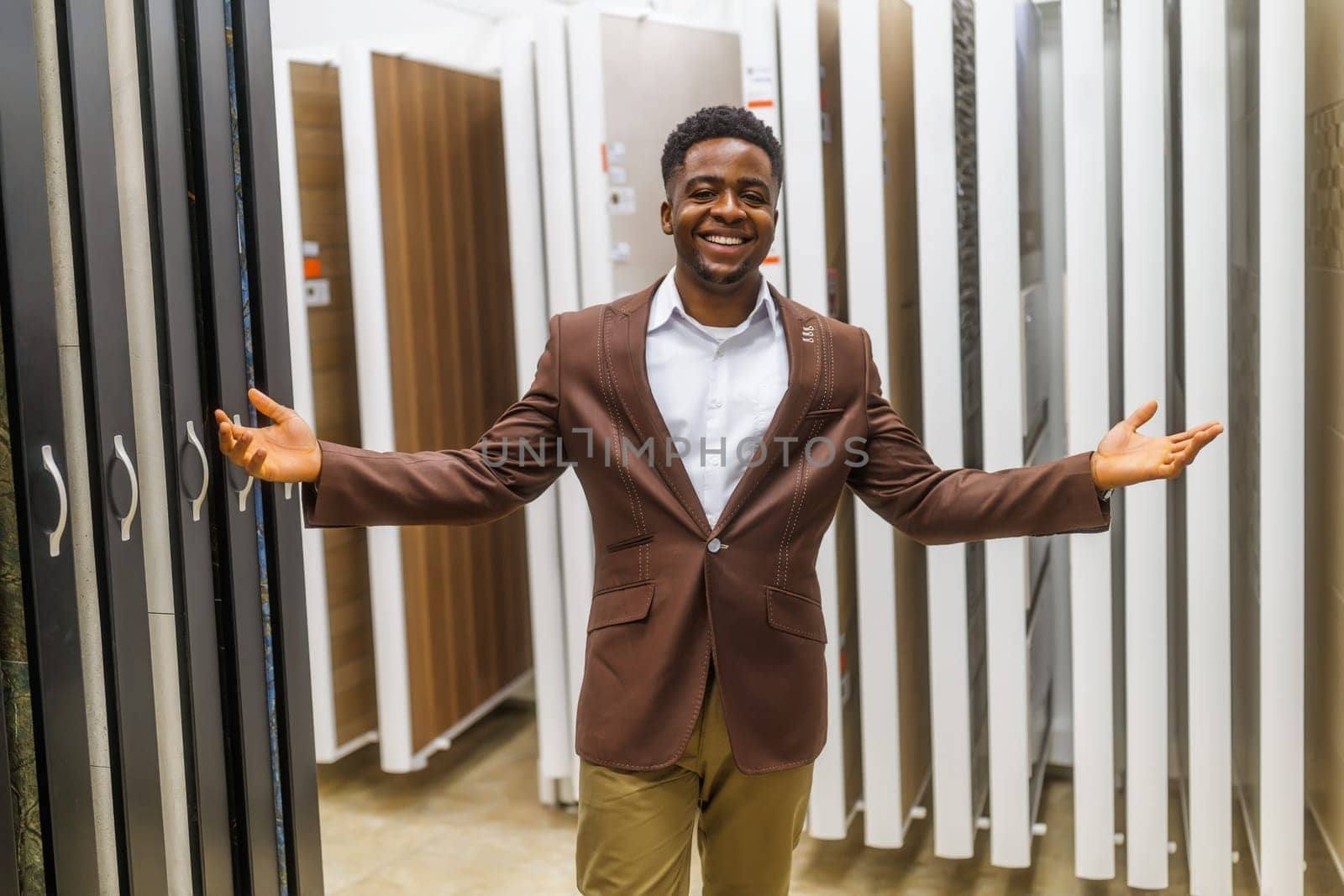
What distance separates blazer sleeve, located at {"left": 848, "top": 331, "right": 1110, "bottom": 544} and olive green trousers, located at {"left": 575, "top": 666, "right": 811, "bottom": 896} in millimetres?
352

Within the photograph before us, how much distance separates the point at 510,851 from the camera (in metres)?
3.04

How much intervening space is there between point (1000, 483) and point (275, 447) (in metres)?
0.94

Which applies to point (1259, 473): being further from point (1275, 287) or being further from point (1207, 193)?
point (1207, 193)

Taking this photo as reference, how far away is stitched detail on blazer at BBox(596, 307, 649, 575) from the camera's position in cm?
173

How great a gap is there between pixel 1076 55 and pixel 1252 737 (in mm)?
1418

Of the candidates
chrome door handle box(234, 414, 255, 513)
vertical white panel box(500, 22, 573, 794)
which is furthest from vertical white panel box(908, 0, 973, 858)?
chrome door handle box(234, 414, 255, 513)

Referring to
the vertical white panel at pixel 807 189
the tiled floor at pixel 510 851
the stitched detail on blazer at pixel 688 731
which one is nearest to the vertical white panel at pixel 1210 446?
the tiled floor at pixel 510 851

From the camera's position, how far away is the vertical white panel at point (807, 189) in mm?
2598

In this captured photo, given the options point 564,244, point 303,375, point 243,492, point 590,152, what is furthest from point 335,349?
point 243,492

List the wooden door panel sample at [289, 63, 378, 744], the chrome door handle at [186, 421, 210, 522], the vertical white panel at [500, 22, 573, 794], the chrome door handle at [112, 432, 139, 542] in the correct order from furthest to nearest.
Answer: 1. the wooden door panel sample at [289, 63, 378, 744]
2. the vertical white panel at [500, 22, 573, 794]
3. the chrome door handle at [186, 421, 210, 522]
4. the chrome door handle at [112, 432, 139, 542]

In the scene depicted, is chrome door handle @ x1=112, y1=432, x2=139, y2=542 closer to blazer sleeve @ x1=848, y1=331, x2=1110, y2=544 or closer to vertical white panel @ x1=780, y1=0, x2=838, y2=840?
blazer sleeve @ x1=848, y1=331, x2=1110, y2=544

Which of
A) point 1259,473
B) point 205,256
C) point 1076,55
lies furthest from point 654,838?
point 1076,55

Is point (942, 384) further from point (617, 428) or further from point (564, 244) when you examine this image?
point (617, 428)

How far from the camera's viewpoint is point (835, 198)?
287cm
